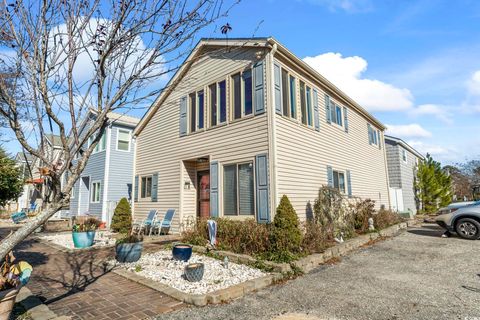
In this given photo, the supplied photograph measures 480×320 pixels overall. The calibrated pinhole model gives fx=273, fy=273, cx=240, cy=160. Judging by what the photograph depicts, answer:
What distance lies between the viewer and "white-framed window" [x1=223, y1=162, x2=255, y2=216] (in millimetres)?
8297

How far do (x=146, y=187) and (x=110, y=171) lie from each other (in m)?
4.62

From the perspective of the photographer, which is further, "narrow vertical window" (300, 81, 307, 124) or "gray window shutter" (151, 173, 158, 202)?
"gray window shutter" (151, 173, 158, 202)

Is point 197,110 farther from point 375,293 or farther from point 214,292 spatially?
point 375,293

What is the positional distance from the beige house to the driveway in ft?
8.27

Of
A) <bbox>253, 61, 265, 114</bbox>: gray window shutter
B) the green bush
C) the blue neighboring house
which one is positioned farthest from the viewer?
the blue neighboring house

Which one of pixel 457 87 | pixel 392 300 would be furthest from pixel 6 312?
pixel 457 87

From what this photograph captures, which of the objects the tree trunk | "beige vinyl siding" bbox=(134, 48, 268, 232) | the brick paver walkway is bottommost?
the brick paver walkway

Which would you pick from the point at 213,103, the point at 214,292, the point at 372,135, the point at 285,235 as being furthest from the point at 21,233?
the point at 372,135

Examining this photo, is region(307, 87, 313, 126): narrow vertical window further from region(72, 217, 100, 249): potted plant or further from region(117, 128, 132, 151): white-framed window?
region(117, 128, 132, 151): white-framed window

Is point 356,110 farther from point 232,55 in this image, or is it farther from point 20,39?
point 20,39

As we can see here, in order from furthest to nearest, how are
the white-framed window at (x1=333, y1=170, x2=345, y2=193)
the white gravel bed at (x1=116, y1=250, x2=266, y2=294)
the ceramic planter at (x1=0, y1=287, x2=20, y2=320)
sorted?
the white-framed window at (x1=333, y1=170, x2=345, y2=193)
the white gravel bed at (x1=116, y1=250, x2=266, y2=294)
the ceramic planter at (x1=0, y1=287, x2=20, y2=320)

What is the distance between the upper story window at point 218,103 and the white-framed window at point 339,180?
504cm

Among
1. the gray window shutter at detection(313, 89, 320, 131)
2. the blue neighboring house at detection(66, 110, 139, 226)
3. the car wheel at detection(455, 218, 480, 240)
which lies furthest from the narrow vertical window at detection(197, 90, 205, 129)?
the car wheel at detection(455, 218, 480, 240)

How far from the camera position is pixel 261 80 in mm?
8406
